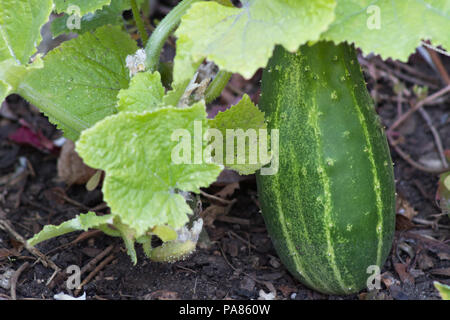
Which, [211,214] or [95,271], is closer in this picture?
[95,271]

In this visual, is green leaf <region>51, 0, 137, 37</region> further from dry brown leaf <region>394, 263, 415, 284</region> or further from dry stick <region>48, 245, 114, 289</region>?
dry brown leaf <region>394, 263, 415, 284</region>

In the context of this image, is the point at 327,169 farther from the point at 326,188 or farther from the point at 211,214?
the point at 211,214

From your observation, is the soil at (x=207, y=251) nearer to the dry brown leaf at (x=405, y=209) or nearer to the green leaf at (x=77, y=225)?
the dry brown leaf at (x=405, y=209)

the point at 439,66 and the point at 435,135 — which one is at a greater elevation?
the point at 439,66

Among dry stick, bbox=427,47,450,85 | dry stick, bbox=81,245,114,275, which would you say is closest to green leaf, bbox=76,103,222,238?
dry stick, bbox=81,245,114,275

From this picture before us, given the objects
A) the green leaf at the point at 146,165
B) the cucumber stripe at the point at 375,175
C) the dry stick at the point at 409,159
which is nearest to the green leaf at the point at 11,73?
the green leaf at the point at 146,165

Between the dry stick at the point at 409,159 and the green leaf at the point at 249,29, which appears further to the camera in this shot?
the dry stick at the point at 409,159

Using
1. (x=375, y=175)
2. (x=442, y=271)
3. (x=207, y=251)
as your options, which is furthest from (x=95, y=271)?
(x=442, y=271)
